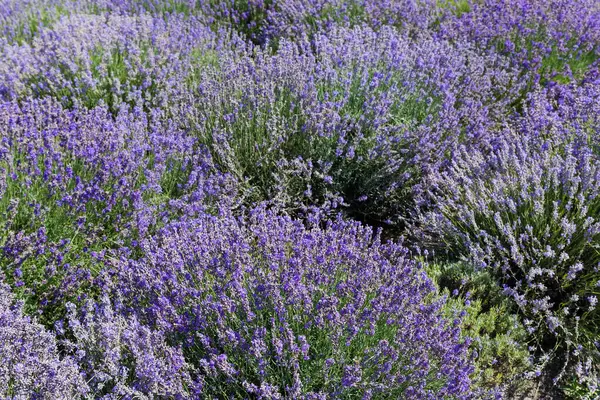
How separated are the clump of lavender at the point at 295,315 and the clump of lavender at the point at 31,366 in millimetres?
354

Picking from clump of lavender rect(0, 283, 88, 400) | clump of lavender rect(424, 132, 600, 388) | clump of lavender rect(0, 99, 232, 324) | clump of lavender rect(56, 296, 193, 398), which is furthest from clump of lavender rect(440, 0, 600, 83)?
clump of lavender rect(0, 283, 88, 400)

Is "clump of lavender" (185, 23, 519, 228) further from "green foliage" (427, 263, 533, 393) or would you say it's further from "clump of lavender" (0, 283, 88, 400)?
"clump of lavender" (0, 283, 88, 400)

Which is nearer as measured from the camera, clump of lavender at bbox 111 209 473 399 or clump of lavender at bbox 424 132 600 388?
clump of lavender at bbox 111 209 473 399

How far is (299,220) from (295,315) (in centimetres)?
58

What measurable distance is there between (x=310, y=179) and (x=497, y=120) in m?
1.63

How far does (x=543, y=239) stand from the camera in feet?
9.57

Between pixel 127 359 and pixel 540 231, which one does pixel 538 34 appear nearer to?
pixel 540 231

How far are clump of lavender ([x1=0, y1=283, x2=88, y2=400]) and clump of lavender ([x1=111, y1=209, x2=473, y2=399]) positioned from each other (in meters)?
0.35

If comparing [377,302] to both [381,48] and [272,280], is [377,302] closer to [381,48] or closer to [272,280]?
[272,280]

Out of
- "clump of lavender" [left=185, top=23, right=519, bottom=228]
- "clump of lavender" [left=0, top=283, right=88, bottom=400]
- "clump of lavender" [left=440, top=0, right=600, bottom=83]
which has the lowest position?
"clump of lavender" [left=0, top=283, right=88, bottom=400]

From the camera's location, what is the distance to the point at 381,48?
4156 millimetres

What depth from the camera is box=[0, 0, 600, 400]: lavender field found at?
83.8 inches

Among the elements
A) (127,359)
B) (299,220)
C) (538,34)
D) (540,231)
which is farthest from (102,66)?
(538,34)

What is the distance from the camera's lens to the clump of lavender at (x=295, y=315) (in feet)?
6.81
